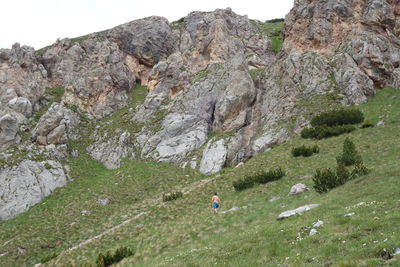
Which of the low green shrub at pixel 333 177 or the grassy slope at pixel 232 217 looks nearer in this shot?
the grassy slope at pixel 232 217

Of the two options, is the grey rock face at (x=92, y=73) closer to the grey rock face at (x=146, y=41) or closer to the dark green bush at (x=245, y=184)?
the grey rock face at (x=146, y=41)

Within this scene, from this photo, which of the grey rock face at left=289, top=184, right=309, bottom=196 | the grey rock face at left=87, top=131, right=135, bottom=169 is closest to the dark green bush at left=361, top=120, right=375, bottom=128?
the grey rock face at left=289, top=184, right=309, bottom=196

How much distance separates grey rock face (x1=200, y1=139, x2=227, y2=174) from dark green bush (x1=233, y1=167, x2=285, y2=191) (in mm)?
12395

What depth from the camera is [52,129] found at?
5056 cm

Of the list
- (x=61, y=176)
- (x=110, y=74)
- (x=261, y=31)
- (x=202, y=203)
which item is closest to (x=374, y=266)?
(x=202, y=203)

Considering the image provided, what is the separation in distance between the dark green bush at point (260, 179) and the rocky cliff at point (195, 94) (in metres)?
11.7

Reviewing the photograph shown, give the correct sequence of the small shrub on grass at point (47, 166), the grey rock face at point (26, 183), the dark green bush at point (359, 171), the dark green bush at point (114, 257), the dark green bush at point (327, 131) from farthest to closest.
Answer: the small shrub on grass at point (47, 166)
the grey rock face at point (26, 183)
the dark green bush at point (327, 131)
the dark green bush at point (359, 171)
the dark green bush at point (114, 257)

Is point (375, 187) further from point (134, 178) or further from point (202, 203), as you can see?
point (134, 178)

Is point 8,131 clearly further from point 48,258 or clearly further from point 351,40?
point 351,40

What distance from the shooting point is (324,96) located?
45.9m

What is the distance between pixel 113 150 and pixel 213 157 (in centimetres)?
1751

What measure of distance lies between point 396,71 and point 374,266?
46.7 metres

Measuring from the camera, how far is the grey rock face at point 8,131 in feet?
158

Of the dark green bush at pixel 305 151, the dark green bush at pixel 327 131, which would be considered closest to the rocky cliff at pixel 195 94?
the dark green bush at pixel 327 131
